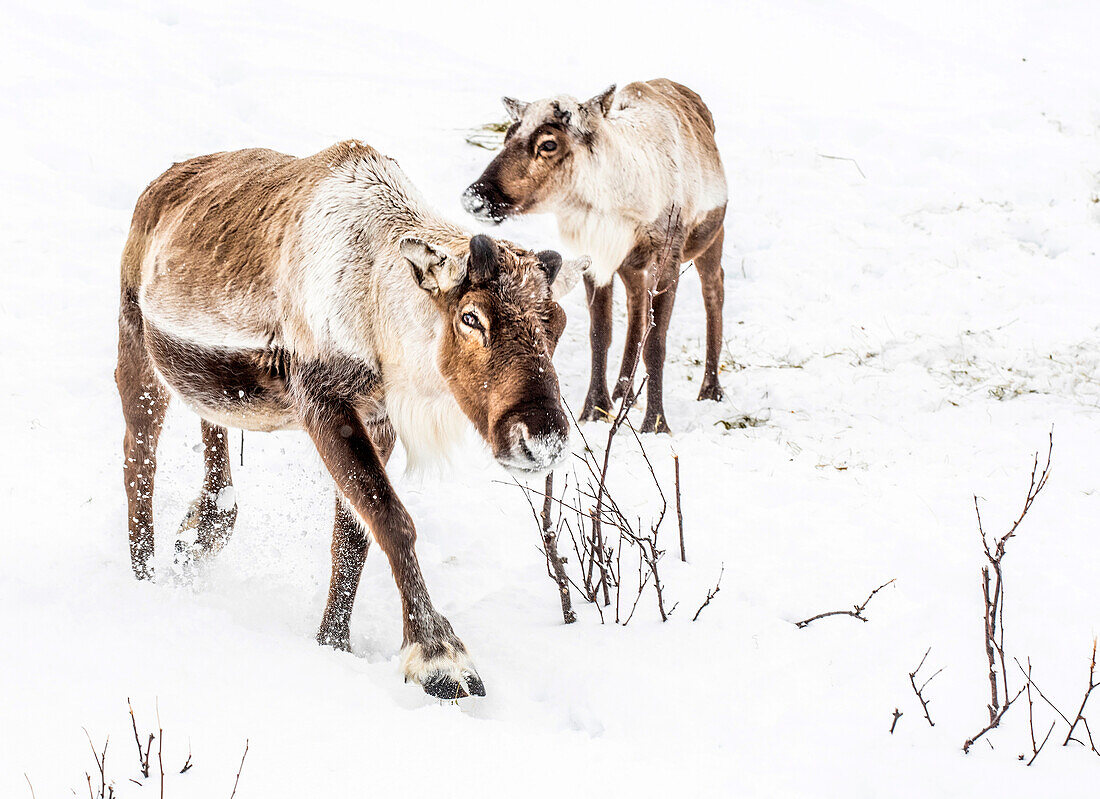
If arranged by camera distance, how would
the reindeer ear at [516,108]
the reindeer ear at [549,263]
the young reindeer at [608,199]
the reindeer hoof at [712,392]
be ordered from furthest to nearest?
the reindeer hoof at [712,392], the reindeer ear at [516,108], the young reindeer at [608,199], the reindeer ear at [549,263]

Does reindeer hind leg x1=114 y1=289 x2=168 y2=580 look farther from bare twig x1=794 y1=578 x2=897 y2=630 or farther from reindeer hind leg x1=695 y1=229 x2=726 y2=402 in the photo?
reindeer hind leg x1=695 y1=229 x2=726 y2=402

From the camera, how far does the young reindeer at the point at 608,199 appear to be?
5.97 metres

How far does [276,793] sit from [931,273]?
673cm

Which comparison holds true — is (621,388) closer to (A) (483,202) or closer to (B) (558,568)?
(A) (483,202)

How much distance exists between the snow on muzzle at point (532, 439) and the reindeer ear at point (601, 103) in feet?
12.6

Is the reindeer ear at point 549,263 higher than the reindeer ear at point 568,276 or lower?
higher

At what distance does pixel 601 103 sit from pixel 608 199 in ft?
2.02

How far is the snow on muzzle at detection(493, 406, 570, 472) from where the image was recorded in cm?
269

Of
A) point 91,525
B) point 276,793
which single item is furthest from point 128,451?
point 276,793

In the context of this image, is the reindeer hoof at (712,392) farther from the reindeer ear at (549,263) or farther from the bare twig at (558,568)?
the reindeer ear at (549,263)

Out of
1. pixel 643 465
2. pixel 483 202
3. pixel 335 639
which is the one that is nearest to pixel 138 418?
pixel 335 639

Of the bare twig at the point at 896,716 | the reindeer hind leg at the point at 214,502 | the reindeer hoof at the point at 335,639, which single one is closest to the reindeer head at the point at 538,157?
the reindeer hind leg at the point at 214,502

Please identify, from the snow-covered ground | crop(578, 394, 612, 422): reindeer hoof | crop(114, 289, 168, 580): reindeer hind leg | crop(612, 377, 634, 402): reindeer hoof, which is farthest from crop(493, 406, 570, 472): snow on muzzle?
crop(612, 377, 634, 402): reindeer hoof

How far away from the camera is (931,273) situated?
25.2ft
